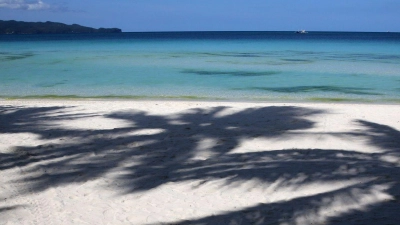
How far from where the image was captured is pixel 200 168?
6.28 meters

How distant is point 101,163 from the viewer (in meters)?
6.59

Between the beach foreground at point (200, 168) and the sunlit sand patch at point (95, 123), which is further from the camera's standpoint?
the sunlit sand patch at point (95, 123)

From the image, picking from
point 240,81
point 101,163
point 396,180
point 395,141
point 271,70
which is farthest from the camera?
point 271,70

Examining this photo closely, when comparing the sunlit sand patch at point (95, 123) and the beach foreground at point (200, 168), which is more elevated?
the beach foreground at point (200, 168)

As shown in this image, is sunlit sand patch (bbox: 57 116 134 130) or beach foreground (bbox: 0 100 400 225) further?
sunlit sand patch (bbox: 57 116 134 130)

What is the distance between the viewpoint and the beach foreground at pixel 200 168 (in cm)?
486

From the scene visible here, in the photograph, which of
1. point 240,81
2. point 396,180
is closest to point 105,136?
point 396,180

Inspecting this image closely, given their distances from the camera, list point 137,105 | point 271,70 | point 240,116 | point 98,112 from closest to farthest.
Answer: point 240,116 → point 98,112 → point 137,105 → point 271,70

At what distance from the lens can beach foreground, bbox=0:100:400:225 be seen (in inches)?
191

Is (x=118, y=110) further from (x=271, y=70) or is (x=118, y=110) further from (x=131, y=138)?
(x=271, y=70)

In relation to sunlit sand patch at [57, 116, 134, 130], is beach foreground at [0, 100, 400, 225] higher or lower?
higher

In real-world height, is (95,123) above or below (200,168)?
below

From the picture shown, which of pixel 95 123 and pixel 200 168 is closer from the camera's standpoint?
pixel 200 168

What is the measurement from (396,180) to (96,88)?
12.8 m
